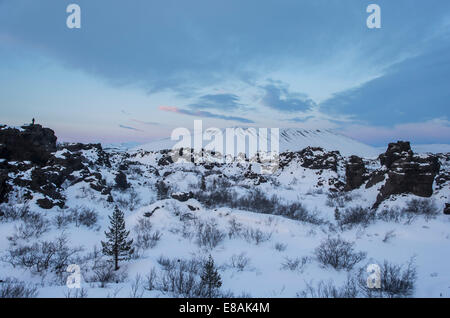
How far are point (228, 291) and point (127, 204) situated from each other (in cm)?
1452

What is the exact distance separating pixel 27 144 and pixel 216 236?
16.2m

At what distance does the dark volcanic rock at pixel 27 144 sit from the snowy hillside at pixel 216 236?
0.26 ft

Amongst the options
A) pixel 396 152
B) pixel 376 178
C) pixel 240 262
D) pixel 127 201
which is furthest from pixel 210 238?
pixel 376 178

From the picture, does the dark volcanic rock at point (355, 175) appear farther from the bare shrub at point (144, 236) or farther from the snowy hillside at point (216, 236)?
the bare shrub at point (144, 236)

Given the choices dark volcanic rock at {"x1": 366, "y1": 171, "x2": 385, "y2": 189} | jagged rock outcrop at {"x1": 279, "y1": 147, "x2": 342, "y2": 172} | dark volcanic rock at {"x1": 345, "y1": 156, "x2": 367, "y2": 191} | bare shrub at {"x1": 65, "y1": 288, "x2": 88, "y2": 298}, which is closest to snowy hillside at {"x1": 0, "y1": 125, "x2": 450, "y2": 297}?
bare shrub at {"x1": 65, "y1": 288, "x2": 88, "y2": 298}

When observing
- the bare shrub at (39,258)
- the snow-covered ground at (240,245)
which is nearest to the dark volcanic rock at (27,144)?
the snow-covered ground at (240,245)

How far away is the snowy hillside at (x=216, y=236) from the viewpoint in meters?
5.23

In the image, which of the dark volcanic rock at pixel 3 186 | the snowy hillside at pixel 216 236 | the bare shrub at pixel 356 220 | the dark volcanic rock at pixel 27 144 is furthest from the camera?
the dark volcanic rock at pixel 27 144

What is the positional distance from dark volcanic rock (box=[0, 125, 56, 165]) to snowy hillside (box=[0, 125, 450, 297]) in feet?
0.26

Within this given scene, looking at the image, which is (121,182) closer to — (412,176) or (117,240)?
(117,240)

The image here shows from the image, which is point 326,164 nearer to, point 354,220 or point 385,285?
point 354,220

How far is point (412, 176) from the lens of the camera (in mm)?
15070

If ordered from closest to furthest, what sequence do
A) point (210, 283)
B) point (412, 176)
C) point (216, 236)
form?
point (210, 283), point (216, 236), point (412, 176)

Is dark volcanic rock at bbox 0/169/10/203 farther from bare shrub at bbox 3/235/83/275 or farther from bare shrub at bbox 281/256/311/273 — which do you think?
bare shrub at bbox 281/256/311/273
